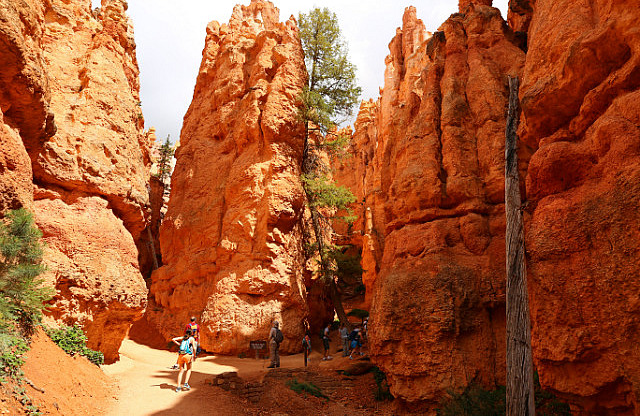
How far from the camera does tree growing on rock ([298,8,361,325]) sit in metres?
19.9

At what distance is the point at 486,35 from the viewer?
1323 cm

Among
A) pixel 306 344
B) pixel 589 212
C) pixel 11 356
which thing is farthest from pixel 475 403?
pixel 11 356

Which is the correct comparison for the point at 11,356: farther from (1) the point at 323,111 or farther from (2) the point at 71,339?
(1) the point at 323,111

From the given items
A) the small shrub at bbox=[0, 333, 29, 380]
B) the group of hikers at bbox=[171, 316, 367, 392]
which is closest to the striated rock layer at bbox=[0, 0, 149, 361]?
the group of hikers at bbox=[171, 316, 367, 392]

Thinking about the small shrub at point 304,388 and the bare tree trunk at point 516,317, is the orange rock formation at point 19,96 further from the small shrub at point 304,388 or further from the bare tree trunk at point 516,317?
the bare tree trunk at point 516,317

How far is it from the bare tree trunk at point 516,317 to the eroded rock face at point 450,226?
251cm

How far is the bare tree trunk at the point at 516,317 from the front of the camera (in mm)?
6211

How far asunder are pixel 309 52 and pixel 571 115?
18.3m

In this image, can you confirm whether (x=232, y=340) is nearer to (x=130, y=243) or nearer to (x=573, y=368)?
(x=130, y=243)

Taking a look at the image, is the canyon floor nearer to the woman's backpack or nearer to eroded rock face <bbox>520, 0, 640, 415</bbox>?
the woman's backpack

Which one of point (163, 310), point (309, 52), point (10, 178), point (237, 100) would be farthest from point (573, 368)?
point (309, 52)

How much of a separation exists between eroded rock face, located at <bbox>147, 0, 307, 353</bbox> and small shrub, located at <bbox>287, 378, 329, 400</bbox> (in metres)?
5.24

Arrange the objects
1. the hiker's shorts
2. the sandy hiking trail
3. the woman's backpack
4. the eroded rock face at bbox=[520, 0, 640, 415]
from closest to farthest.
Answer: the eroded rock face at bbox=[520, 0, 640, 415], the sandy hiking trail, the hiker's shorts, the woman's backpack

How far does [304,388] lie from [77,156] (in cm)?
974
